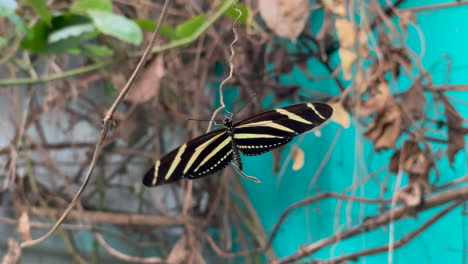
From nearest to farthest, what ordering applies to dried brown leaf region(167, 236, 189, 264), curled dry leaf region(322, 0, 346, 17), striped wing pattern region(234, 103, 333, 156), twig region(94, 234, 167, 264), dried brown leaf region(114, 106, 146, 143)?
striped wing pattern region(234, 103, 333, 156), curled dry leaf region(322, 0, 346, 17), twig region(94, 234, 167, 264), dried brown leaf region(167, 236, 189, 264), dried brown leaf region(114, 106, 146, 143)

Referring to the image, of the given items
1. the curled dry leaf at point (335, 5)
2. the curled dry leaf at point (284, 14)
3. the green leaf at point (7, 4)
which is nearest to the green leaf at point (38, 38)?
the green leaf at point (7, 4)

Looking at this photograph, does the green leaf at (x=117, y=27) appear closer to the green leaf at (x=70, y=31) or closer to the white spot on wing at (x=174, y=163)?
the green leaf at (x=70, y=31)

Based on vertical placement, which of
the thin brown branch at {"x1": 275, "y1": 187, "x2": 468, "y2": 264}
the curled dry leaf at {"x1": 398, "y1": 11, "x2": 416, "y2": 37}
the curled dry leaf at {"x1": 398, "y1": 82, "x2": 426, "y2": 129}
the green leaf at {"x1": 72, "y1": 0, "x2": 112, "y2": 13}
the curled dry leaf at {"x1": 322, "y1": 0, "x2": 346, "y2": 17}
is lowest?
the thin brown branch at {"x1": 275, "y1": 187, "x2": 468, "y2": 264}

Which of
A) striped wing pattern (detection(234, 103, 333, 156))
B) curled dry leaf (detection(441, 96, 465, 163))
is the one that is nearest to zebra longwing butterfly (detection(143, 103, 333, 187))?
striped wing pattern (detection(234, 103, 333, 156))

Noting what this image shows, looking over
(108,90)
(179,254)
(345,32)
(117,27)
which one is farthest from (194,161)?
(108,90)

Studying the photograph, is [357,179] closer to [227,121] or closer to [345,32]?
[345,32]

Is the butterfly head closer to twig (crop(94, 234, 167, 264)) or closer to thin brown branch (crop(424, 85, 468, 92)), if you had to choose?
thin brown branch (crop(424, 85, 468, 92))
